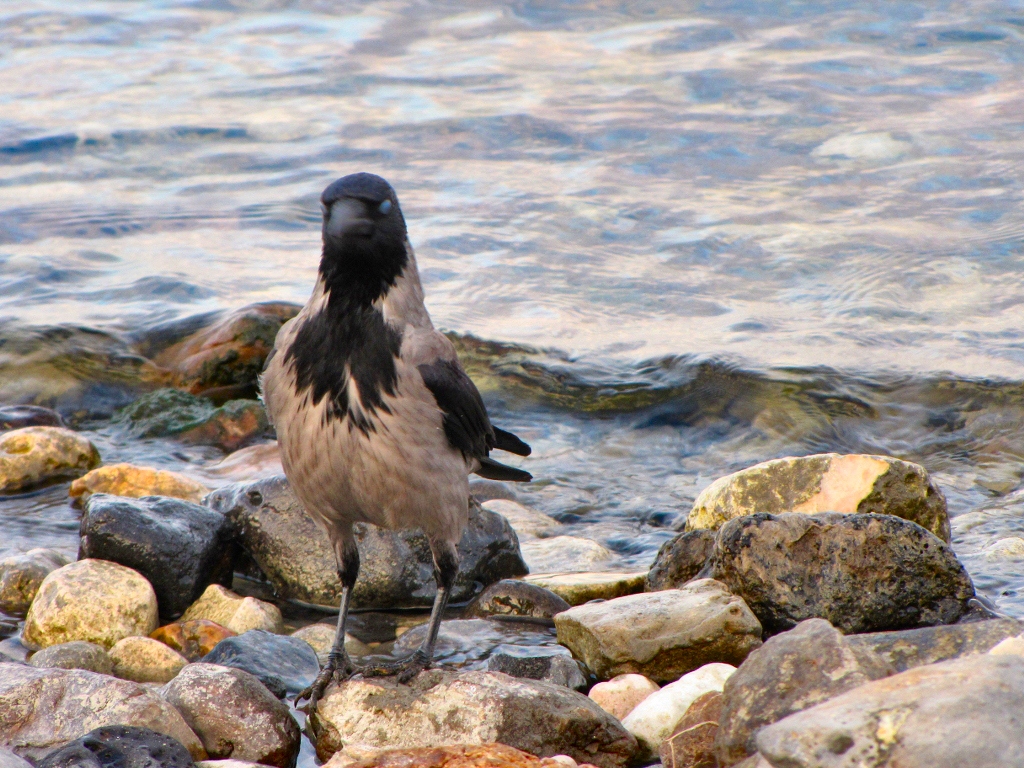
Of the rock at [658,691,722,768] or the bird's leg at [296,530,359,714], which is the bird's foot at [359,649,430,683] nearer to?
the bird's leg at [296,530,359,714]

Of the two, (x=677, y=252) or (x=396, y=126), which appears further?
(x=396, y=126)

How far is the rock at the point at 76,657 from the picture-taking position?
523 cm

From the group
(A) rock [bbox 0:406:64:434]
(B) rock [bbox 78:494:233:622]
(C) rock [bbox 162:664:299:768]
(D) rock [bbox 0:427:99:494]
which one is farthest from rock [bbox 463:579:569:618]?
(A) rock [bbox 0:406:64:434]

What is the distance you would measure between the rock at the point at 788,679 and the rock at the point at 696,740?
0.81 feet

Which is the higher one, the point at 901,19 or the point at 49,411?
the point at 901,19

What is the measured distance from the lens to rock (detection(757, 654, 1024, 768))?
2.91 m

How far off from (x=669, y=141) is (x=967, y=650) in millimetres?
11597

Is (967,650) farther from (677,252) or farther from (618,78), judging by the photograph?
(618,78)

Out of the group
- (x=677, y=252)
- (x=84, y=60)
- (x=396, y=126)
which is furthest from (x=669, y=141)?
(x=84, y=60)

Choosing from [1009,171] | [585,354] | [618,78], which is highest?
[618,78]

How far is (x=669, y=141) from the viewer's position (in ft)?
49.1

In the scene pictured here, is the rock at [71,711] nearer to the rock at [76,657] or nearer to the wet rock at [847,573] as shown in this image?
the rock at [76,657]

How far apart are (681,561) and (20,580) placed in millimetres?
3589

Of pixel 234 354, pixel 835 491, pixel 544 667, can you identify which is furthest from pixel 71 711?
pixel 234 354
